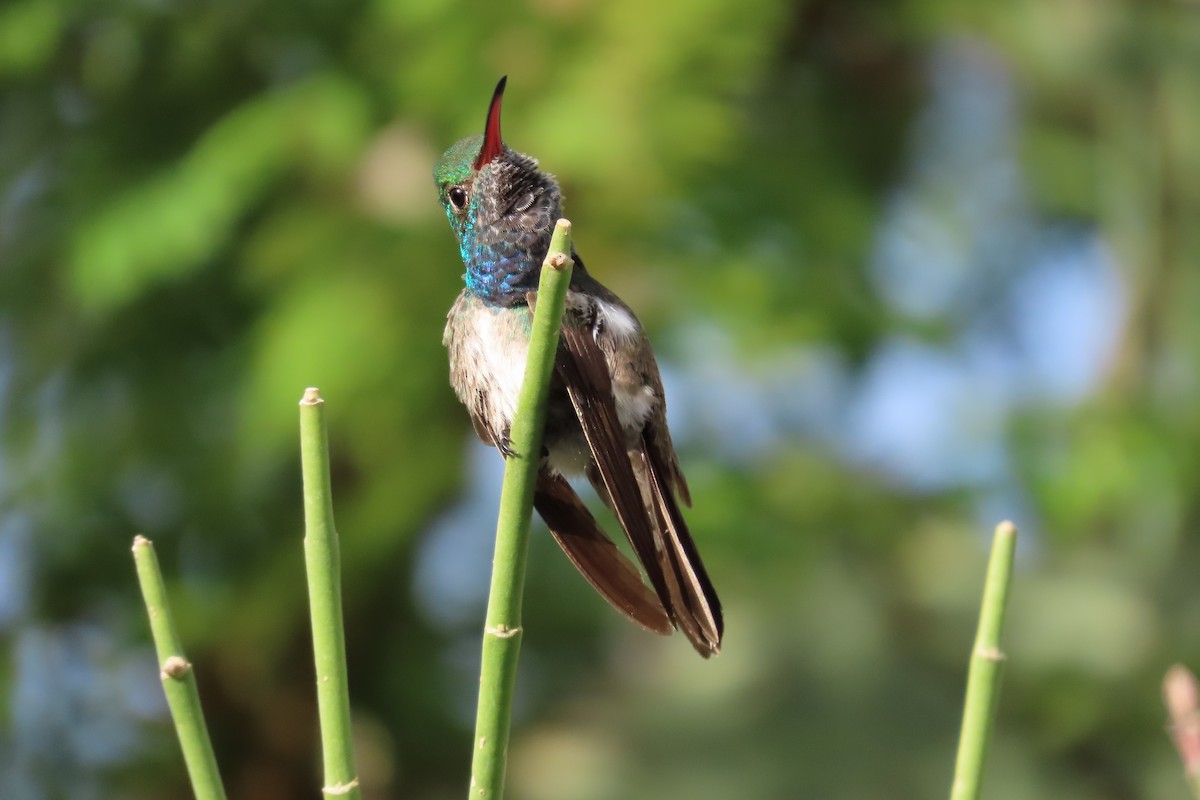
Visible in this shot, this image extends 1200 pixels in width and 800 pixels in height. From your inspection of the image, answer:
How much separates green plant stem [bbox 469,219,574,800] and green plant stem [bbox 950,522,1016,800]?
34 centimetres

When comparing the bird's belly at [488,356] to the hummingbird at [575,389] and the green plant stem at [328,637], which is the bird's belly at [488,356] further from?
the green plant stem at [328,637]

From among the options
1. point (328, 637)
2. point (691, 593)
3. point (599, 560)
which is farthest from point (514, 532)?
point (599, 560)

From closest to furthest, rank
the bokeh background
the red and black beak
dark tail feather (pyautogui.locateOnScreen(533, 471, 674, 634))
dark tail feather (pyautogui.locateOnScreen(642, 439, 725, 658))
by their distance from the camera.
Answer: dark tail feather (pyautogui.locateOnScreen(642, 439, 725, 658)), dark tail feather (pyautogui.locateOnScreen(533, 471, 674, 634)), the red and black beak, the bokeh background

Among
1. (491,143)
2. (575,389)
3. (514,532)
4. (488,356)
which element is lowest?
(514,532)

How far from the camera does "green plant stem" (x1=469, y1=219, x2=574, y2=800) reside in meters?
0.94

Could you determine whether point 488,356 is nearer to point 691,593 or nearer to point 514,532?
point 691,593

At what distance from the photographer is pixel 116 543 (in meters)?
4.08

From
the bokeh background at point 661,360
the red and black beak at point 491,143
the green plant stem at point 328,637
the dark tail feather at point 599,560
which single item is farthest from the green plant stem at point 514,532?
the bokeh background at point 661,360

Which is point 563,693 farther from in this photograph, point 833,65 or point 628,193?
point 833,65

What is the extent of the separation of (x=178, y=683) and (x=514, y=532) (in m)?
0.26

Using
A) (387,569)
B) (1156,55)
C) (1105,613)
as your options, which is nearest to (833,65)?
(1156,55)

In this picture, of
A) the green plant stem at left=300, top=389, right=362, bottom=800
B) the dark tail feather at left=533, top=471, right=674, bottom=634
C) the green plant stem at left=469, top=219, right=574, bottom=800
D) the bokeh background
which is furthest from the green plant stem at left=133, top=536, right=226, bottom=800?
the bokeh background

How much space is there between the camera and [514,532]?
3.12 feet

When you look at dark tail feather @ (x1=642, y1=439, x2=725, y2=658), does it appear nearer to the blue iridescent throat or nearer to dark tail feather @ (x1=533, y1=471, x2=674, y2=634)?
dark tail feather @ (x1=533, y1=471, x2=674, y2=634)
